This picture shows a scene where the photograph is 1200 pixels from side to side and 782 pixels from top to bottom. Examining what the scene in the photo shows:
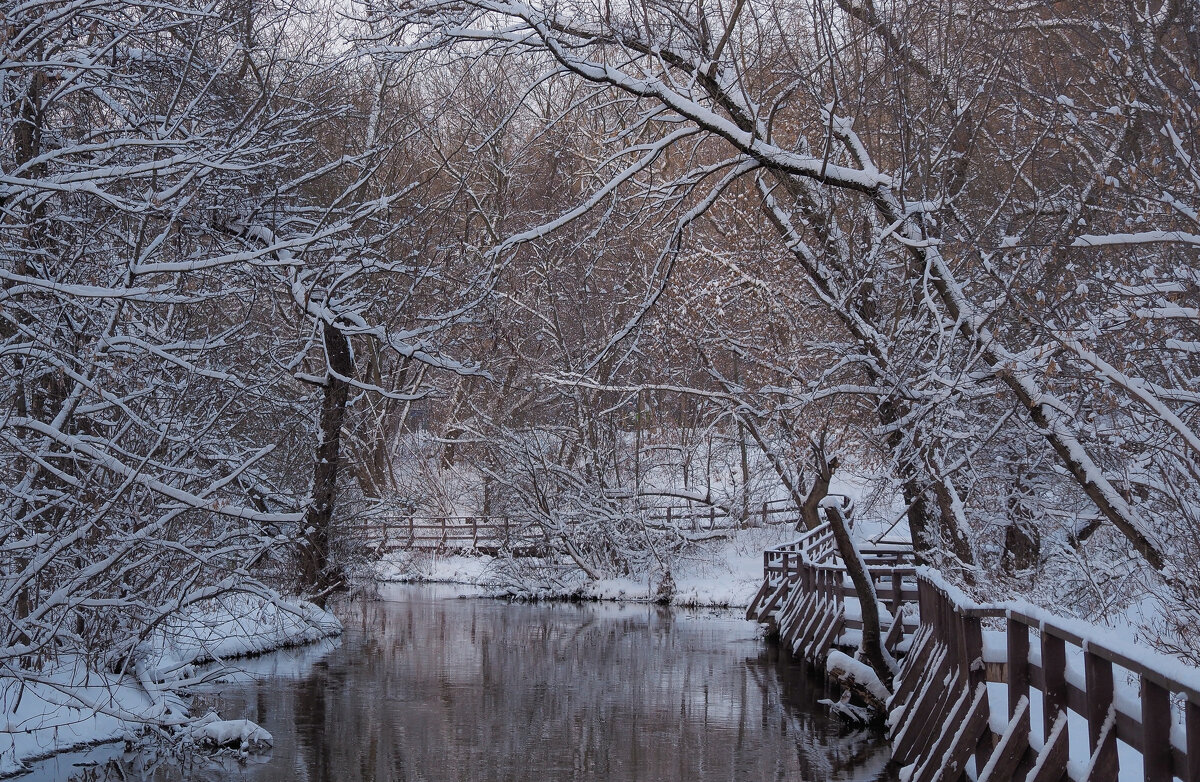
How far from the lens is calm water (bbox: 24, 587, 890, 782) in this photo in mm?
11898

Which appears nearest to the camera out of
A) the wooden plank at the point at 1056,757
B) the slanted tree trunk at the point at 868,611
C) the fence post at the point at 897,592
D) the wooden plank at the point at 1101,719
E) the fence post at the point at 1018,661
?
the wooden plank at the point at 1101,719

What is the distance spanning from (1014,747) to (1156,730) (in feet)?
9.54

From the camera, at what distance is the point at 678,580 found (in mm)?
32906

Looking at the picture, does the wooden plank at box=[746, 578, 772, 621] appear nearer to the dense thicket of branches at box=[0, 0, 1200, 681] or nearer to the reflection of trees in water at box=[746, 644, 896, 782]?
the reflection of trees in water at box=[746, 644, 896, 782]

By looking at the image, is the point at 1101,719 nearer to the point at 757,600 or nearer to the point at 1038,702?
the point at 1038,702

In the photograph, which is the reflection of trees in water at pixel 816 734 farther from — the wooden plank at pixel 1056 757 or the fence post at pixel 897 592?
the wooden plank at pixel 1056 757

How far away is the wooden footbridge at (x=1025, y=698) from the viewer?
4.54 meters

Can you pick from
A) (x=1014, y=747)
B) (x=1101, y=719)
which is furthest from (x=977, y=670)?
(x=1101, y=719)

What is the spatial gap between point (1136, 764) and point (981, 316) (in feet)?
16.4

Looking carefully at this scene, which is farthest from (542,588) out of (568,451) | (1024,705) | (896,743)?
(1024,705)

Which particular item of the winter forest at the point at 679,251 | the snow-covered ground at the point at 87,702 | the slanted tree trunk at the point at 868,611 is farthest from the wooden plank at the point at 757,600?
the snow-covered ground at the point at 87,702

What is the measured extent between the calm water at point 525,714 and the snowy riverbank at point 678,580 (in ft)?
23.0

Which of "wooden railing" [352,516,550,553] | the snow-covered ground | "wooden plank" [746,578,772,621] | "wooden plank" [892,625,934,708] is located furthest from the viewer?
"wooden railing" [352,516,550,553]

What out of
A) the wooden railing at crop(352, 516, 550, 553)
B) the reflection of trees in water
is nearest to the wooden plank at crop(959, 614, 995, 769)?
A: the reflection of trees in water
